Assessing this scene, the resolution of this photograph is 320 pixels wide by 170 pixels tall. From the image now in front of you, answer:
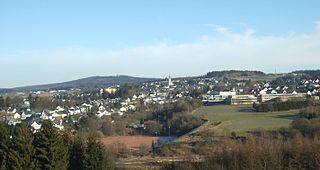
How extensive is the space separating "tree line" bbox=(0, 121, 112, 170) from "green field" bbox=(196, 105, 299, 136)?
70.6 feet

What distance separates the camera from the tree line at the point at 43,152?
17.6 m

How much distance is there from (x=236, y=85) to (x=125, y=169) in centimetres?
8384

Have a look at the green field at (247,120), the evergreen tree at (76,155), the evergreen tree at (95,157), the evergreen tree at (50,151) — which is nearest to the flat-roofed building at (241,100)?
the green field at (247,120)

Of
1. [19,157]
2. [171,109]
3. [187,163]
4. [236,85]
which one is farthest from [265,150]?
[236,85]

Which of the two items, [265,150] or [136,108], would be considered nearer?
[265,150]

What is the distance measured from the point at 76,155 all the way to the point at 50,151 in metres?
1.64

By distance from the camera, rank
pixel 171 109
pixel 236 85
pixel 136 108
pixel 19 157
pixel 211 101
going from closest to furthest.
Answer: pixel 19 157, pixel 171 109, pixel 136 108, pixel 211 101, pixel 236 85

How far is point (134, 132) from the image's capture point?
52938mm

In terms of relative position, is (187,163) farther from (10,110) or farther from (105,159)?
(10,110)

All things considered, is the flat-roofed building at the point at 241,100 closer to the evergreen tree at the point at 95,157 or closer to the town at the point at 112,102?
the town at the point at 112,102

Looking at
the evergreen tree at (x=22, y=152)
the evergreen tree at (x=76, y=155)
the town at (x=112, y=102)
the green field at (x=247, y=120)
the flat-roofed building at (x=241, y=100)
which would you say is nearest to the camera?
the evergreen tree at (x=22, y=152)

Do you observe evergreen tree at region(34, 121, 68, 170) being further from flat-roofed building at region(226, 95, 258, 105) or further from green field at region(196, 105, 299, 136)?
flat-roofed building at region(226, 95, 258, 105)

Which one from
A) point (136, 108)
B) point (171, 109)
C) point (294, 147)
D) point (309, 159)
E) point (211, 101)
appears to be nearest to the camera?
point (309, 159)

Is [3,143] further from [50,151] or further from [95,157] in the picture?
[95,157]
